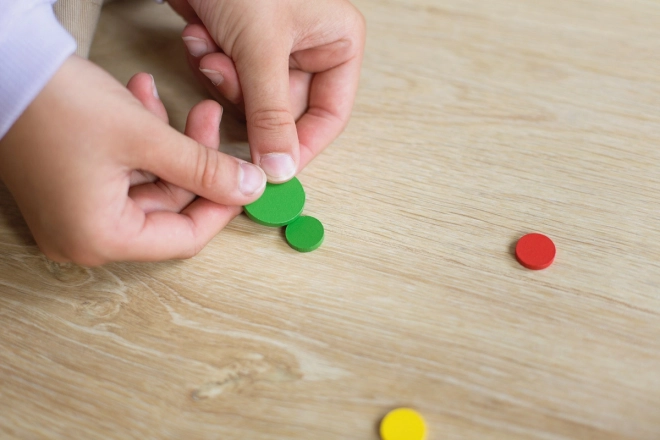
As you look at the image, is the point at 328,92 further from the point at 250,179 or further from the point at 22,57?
the point at 22,57

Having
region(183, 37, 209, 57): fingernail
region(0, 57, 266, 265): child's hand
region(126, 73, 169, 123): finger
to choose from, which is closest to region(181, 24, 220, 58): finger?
region(183, 37, 209, 57): fingernail

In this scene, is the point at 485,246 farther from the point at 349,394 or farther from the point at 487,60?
the point at 487,60

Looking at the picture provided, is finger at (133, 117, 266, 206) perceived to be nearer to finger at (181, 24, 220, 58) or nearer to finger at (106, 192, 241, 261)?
finger at (106, 192, 241, 261)

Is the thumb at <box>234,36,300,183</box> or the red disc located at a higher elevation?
the thumb at <box>234,36,300,183</box>

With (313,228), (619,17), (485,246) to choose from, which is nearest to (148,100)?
(313,228)

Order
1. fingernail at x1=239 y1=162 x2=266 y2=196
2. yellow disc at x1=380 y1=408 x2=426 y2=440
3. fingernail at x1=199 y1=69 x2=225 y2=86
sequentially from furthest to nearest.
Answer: fingernail at x1=199 y1=69 x2=225 y2=86 < fingernail at x1=239 y1=162 x2=266 y2=196 < yellow disc at x1=380 y1=408 x2=426 y2=440

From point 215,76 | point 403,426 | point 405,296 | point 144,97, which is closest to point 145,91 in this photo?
point 144,97

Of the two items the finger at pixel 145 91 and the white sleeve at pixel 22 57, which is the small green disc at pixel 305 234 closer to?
the finger at pixel 145 91

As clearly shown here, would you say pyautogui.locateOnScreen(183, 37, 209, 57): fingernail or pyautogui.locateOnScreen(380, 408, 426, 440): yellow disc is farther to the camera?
pyautogui.locateOnScreen(183, 37, 209, 57): fingernail
